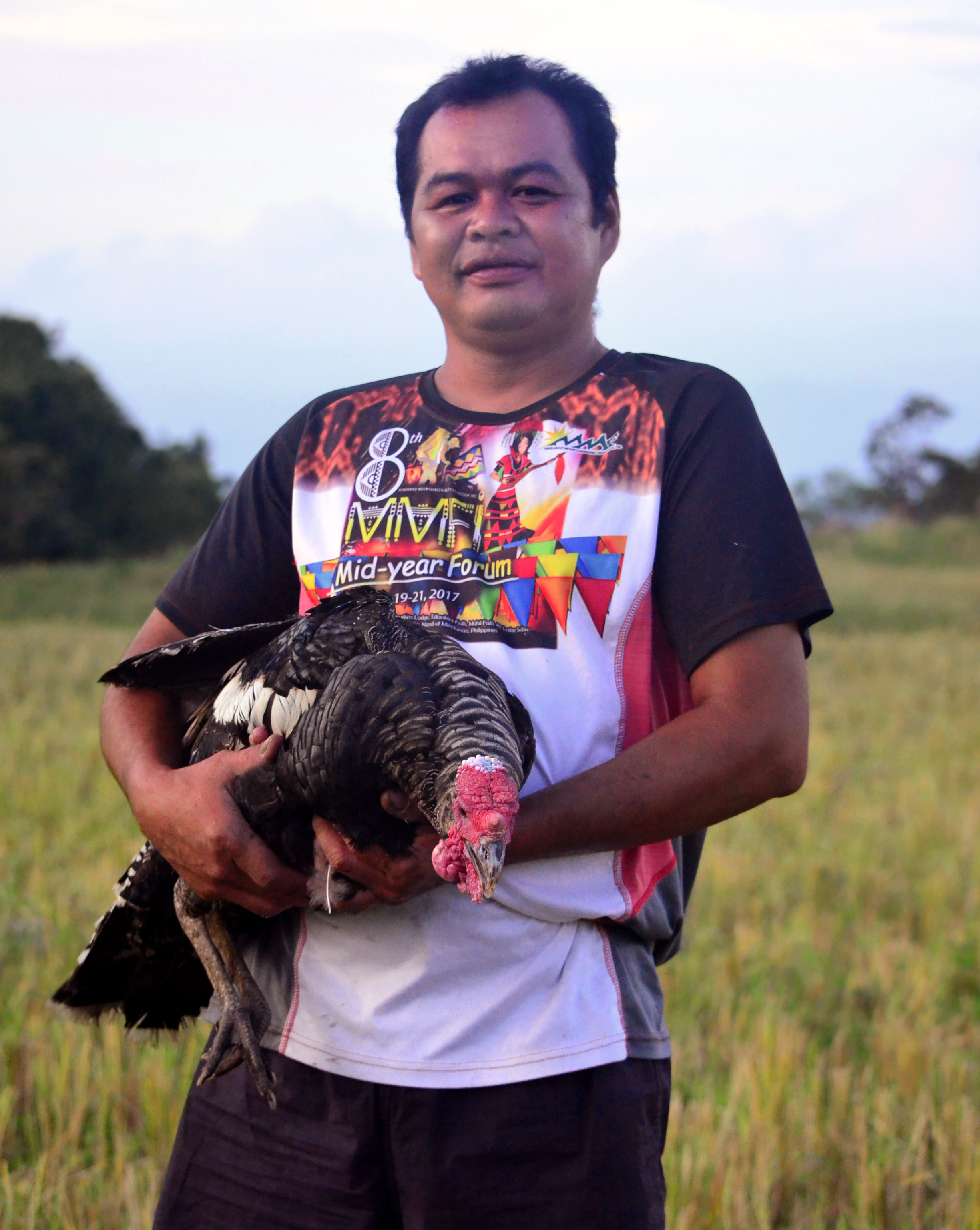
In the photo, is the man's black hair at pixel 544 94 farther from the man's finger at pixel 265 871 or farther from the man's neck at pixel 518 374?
the man's finger at pixel 265 871

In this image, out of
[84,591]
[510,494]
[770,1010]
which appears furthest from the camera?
[84,591]

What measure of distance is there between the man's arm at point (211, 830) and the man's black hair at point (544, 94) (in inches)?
47.5

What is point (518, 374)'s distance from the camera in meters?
2.20

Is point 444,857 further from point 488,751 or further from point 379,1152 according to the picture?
point 379,1152

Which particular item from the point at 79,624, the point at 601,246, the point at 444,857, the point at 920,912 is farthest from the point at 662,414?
the point at 79,624

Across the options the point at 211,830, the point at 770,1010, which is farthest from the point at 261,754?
the point at 770,1010

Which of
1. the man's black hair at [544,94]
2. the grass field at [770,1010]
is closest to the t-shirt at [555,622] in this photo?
the man's black hair at [544,94]

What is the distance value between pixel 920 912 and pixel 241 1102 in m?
4.07

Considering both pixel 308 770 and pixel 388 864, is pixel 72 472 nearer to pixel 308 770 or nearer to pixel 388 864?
pixel 308 770

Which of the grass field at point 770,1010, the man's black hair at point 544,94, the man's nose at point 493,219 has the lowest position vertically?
the grass field at point 770,1010

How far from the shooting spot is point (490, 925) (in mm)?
1877

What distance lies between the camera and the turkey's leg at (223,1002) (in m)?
2.01

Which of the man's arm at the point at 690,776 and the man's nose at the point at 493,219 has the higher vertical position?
the man's nose at the point at 493,219

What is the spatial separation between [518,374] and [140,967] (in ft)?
4.72
